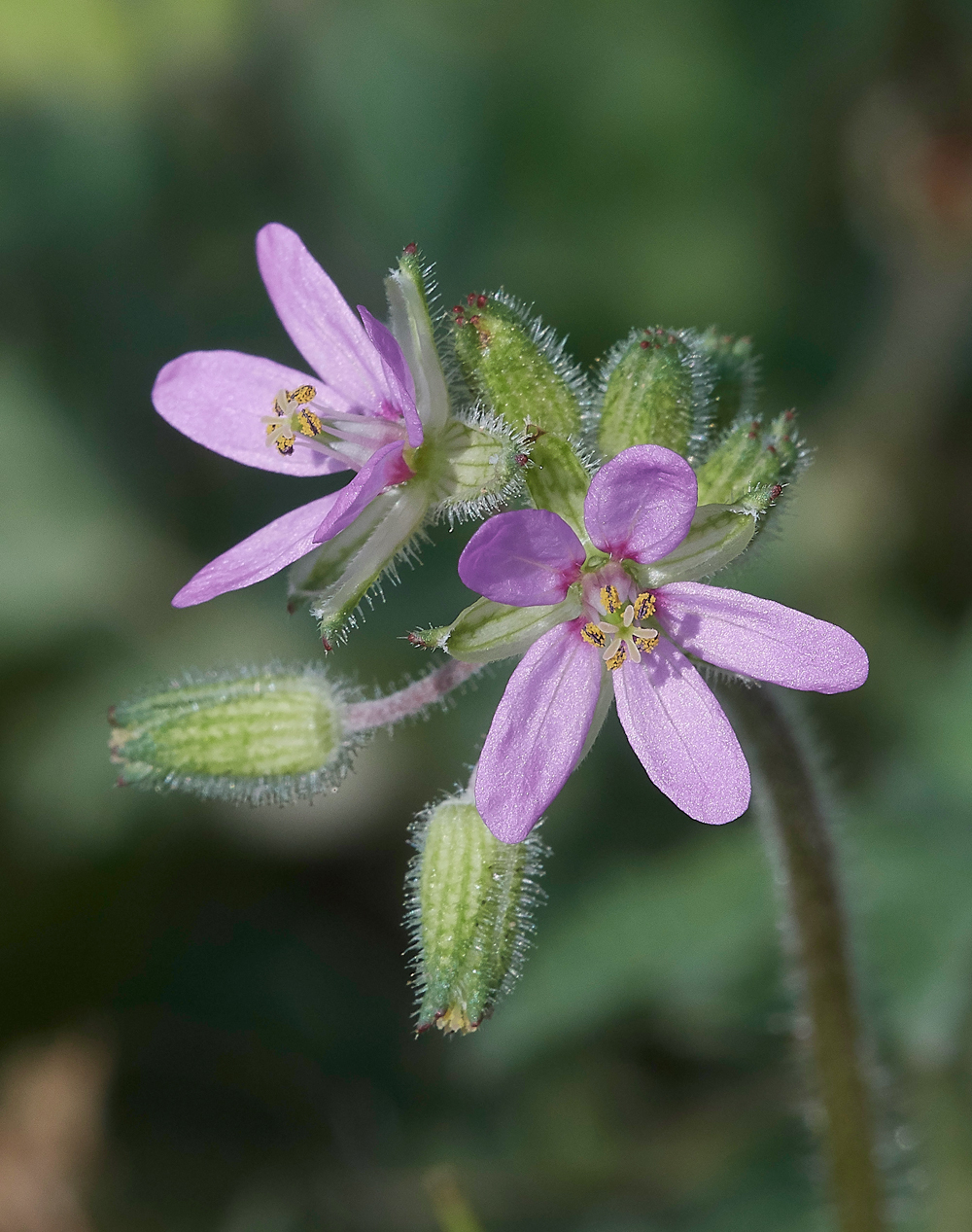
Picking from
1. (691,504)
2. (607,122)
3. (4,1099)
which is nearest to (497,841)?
(691,504)

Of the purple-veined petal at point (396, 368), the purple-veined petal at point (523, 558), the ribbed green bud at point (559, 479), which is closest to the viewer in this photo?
the purple-veined petal at point (523, 558)

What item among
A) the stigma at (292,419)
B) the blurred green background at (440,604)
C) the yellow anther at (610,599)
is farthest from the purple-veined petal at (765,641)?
the blurred green background at (440,604)

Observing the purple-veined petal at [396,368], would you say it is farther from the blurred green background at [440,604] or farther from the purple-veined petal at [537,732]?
the blurred green background at [440,604]

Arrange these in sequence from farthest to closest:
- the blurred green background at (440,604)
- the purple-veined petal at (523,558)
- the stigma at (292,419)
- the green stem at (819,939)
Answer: the blurred green background at (440,604) < the green stem at (819,939) < the stigma at (292,419) < the purple-veined petal at (523,558)

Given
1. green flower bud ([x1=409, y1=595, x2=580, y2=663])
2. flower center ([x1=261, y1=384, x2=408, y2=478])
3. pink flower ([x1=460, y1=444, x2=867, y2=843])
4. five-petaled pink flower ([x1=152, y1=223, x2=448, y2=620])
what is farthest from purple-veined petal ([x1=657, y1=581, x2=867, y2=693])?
flower center ([x1=261, y1=384, x2=408, y2=478])

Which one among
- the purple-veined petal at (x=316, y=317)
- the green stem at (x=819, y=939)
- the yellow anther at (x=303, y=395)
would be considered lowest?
the green stem at (x=819, y=939)

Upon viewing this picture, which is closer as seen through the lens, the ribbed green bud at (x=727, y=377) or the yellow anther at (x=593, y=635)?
the yellow anther at (x=593, y=635)

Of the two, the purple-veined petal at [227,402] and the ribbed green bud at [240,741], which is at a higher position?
the purple-veined petal at [227,402]
